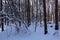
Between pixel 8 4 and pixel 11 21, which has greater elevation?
pixel 8 4

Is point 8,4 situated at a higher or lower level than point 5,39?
higher

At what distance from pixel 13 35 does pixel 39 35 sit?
96.3 inches

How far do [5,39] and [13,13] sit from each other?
2.39 metres

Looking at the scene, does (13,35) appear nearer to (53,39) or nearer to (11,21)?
(11,21)

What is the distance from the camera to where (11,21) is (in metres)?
15.0

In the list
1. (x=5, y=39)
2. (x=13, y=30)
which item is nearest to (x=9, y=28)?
(x=13, y=30)

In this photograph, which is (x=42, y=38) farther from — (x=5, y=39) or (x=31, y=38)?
(x=5, y=39)

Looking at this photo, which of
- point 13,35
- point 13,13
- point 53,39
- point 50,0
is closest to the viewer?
point 53,39

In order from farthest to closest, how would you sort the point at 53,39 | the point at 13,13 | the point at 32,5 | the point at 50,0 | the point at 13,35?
the point at 50,0, the point at 32,5, the point at 13,35, the point at 13,13, the point at 53,39

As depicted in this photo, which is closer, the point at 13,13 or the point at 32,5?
the point at 13,13

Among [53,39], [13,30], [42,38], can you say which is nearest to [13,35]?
[13,30]

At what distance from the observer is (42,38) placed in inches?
575

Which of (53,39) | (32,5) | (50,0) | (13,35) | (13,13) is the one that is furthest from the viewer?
(50,0)

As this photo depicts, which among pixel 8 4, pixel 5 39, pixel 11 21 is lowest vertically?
pixel 5 39
